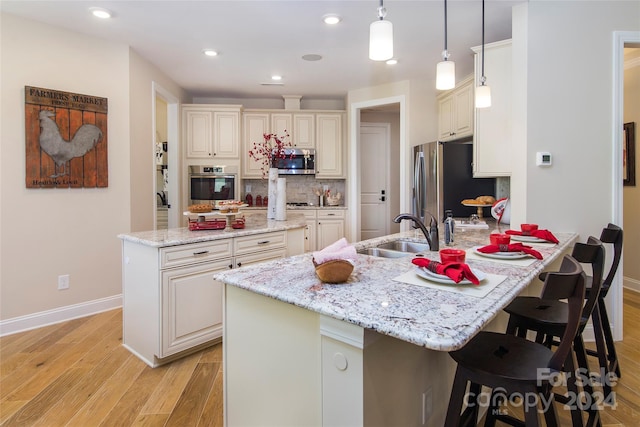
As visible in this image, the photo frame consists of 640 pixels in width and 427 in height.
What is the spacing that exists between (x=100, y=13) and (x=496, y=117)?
3438 millimetres

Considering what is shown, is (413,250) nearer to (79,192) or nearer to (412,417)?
(412,417)

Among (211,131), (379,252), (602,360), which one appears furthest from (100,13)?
(602,360)

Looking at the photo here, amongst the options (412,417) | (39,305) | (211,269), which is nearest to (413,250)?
(412,417)

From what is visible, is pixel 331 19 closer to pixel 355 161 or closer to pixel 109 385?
pixel 355 161

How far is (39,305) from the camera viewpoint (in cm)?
305

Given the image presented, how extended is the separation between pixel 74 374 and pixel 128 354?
331 mm

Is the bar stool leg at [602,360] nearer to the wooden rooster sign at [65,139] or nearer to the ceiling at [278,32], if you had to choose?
the ceiling at [278,32]

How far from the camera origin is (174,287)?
7.47ft

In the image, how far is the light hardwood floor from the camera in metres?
1.80

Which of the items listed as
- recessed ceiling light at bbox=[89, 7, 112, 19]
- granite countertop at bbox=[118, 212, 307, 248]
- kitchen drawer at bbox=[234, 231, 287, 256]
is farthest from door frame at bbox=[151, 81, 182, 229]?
kitchen drawer at bbox=[234, 231, 287, 256]

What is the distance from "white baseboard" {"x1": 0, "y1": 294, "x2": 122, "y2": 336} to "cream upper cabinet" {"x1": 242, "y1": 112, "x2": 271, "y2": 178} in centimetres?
261

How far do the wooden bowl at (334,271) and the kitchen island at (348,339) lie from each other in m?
0.03

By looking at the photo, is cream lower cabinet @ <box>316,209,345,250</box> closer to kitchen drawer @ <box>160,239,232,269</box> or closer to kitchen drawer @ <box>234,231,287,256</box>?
kitchen drawer @ <box>234,231,287,256</box>

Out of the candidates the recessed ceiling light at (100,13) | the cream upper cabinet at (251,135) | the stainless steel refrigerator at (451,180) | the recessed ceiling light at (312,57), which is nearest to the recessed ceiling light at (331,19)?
the recessed ceiling light at (312,57)
